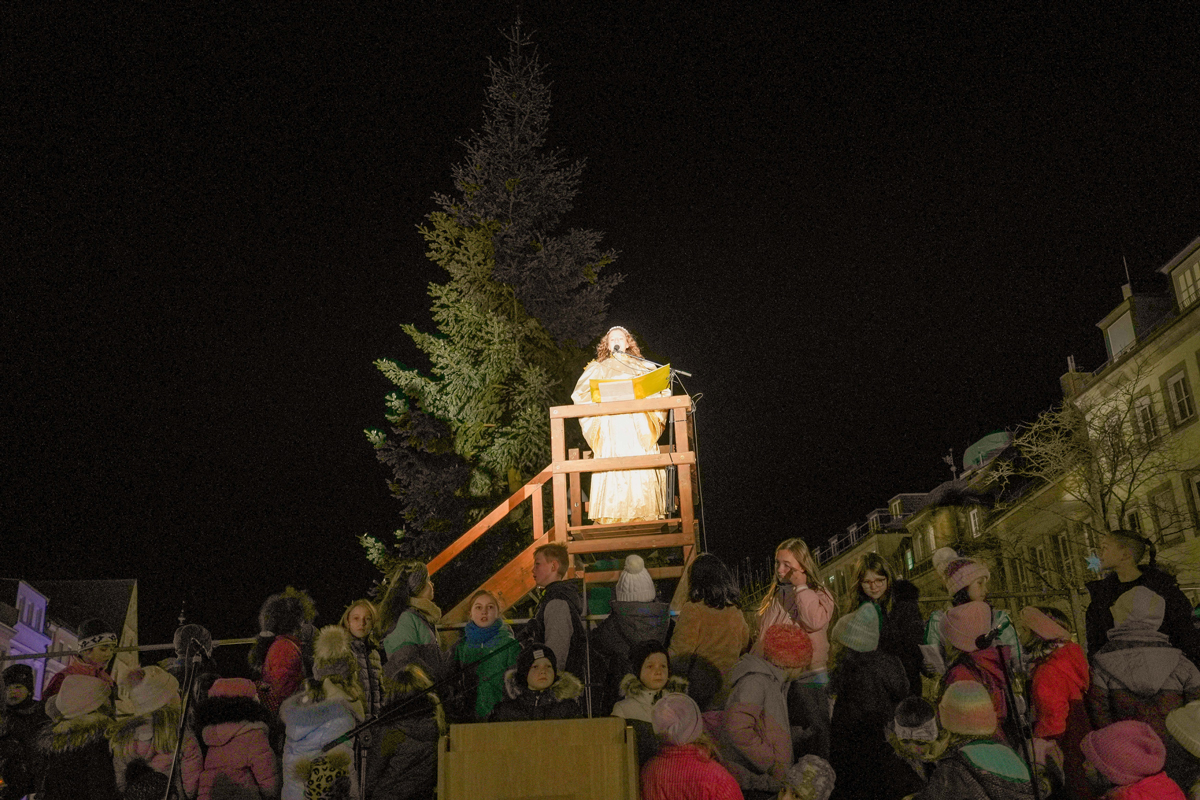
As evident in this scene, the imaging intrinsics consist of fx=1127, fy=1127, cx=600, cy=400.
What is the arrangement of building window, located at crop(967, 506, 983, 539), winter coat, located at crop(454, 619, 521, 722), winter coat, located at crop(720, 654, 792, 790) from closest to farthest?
winter coat, located at crop(720, 654, 792, 790) < winter coat, located at crop(454, 619, 521, 722) < building window, located at crop(967, 506, 983, 539)

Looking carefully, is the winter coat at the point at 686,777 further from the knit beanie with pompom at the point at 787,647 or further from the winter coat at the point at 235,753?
the winter coat at the point at 235,753

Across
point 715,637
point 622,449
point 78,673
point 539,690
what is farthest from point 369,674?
point 622,449

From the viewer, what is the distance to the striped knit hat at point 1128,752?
570 cm

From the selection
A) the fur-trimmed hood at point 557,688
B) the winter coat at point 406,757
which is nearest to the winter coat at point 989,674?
the fur-trimmed hood at point 557,688

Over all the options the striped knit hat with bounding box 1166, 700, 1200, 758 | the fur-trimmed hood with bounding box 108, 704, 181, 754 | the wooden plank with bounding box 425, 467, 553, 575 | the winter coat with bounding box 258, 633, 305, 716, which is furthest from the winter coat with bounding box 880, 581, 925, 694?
the wooden plank with bounding box 425, 467, 553, 575

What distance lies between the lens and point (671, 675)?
6391mm

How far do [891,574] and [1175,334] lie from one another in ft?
87.3

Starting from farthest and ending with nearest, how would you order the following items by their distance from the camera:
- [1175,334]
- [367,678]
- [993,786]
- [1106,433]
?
[1175,334] → [1106,433] → [367,678] → [993,786]

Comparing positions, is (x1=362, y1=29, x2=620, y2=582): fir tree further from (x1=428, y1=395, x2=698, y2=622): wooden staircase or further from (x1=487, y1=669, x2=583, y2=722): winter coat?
(x1=487, y1=669, x2=583, y2=722): winter coat

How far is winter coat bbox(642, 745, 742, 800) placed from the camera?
5.58 metres

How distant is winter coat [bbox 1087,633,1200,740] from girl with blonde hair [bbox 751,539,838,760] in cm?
148

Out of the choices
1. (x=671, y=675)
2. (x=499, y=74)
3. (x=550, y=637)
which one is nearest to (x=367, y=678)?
(x=550, y=637)

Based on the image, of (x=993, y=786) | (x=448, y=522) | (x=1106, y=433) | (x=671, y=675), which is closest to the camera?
(x=993, y=786)

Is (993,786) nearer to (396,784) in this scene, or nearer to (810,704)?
(810,704)
